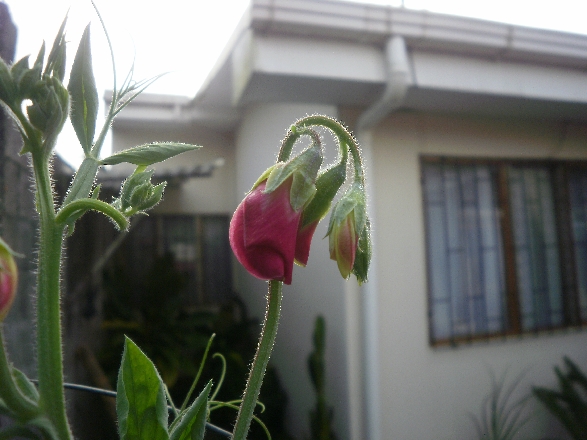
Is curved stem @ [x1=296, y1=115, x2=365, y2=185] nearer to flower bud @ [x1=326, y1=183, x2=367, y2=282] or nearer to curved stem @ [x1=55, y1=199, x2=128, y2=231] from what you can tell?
flower bud @ [x1=326, y1=183, x2=367, y2=282]

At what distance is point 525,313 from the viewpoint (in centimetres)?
229

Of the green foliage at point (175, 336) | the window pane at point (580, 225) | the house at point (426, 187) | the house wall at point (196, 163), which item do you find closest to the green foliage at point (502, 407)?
the house at point (426, 187)

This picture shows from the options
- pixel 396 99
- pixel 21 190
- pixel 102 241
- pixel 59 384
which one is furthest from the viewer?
pixel 102 241

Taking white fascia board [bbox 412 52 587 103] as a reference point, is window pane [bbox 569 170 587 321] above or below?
below

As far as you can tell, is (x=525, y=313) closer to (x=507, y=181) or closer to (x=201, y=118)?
(x=507, y=181)

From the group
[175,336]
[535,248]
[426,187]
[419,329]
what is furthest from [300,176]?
[535,248]

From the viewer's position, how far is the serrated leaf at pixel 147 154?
0.27 meters

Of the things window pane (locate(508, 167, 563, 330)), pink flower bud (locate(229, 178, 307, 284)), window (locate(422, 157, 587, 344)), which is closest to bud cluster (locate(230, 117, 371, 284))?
pink flower bud (locate(229, 178, 307, 284))

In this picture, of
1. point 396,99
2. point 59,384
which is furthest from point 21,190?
point 396,99

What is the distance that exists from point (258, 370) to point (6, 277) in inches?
5.0

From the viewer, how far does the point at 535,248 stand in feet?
7.70

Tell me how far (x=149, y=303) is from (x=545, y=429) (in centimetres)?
186

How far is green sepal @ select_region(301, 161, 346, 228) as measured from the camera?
11.1 inches

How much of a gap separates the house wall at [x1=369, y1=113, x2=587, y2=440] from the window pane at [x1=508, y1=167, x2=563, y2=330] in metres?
0.20
